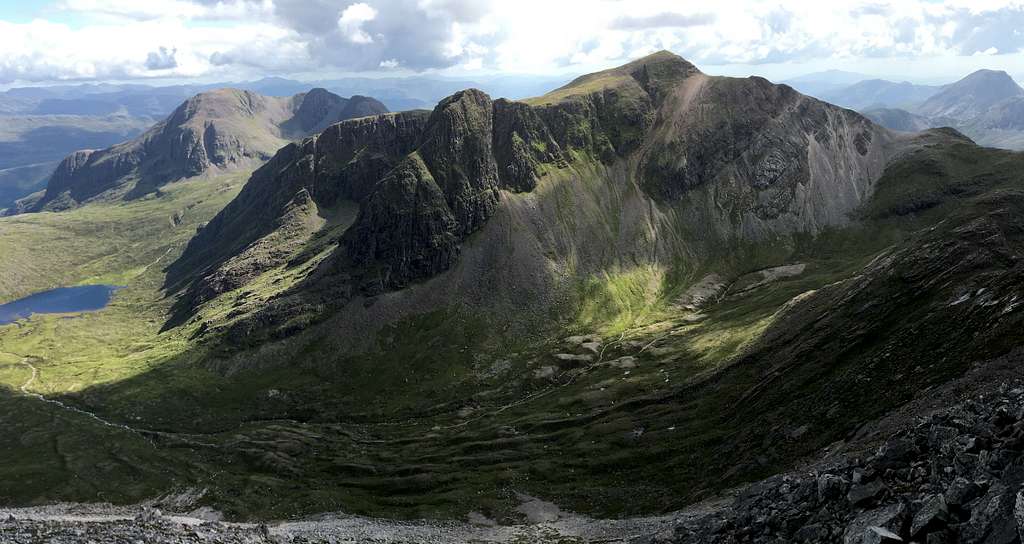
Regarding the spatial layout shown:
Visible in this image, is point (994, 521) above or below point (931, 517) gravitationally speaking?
above

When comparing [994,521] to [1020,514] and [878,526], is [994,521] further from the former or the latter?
[878,526]

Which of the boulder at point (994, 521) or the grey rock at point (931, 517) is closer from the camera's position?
the boulder at point (994, 521)

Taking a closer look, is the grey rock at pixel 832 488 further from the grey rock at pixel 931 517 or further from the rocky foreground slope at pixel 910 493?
the grey rock at pixel 931 517

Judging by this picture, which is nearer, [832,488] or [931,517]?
[931,517]

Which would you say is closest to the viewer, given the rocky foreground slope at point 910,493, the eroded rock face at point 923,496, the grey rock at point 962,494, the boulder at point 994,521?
the boulder at point 994,521

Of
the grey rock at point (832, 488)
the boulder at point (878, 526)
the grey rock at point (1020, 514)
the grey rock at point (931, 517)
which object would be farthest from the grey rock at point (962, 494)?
the grey rock at point (832, 488)

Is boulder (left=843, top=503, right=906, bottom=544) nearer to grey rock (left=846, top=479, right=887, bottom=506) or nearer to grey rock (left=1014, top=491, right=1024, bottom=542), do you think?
grey rock (left=846, top=479, right=887, bottom=506)

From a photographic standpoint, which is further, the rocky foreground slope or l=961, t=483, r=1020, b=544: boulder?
the rocky foreground slope

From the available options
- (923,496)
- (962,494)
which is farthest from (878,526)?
(923,496)

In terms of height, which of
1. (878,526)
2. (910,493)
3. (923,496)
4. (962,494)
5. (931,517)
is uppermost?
(962,494)

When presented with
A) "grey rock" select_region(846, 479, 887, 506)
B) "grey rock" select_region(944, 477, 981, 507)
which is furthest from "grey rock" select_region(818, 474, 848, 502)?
"grey rock" select_region(944, 477, 981, 507)

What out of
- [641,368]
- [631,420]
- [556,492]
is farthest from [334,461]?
[641,368]

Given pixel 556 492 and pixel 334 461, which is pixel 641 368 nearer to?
pixel 556 492

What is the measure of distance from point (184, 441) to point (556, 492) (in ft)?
421
